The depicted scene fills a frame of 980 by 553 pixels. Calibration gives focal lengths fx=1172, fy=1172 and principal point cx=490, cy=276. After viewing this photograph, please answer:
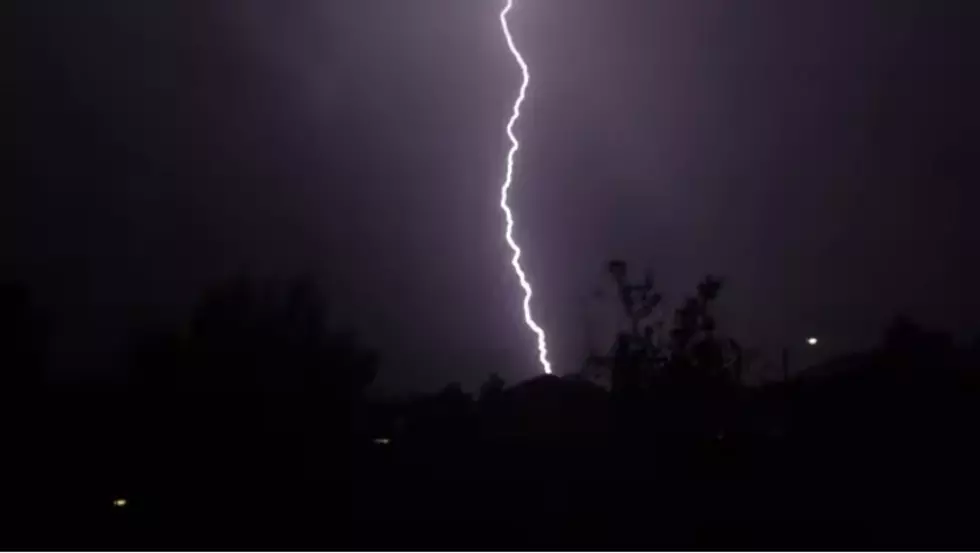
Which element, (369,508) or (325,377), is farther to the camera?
(325,377)

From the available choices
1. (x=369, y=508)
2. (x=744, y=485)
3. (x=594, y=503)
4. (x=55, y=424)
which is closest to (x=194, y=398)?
(x=55, y=424)

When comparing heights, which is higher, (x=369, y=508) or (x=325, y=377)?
(x=325, y=377)

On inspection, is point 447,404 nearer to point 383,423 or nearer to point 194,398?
point 383,423

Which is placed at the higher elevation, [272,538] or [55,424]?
[55,424]

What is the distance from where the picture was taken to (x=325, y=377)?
12508mm

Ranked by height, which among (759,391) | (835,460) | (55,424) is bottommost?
(835,460)

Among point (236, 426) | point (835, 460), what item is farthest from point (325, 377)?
point (835, 460)

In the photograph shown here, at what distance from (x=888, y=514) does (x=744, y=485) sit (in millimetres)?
1441

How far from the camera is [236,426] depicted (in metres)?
11.3

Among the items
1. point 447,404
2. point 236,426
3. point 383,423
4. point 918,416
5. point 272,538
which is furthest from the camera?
point 447,404

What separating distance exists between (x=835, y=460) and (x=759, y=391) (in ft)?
17.3

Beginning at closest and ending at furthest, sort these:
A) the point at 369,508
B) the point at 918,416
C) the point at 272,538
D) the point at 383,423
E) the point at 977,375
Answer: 1. the point at 272,538
2. the point at 369,508
3. the point at 918,416
4. the point at 977,375
5. the point at 383,423

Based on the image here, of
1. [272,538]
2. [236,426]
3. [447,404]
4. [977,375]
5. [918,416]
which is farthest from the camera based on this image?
[447,404]

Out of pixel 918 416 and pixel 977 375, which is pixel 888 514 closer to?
pixel 918 416
